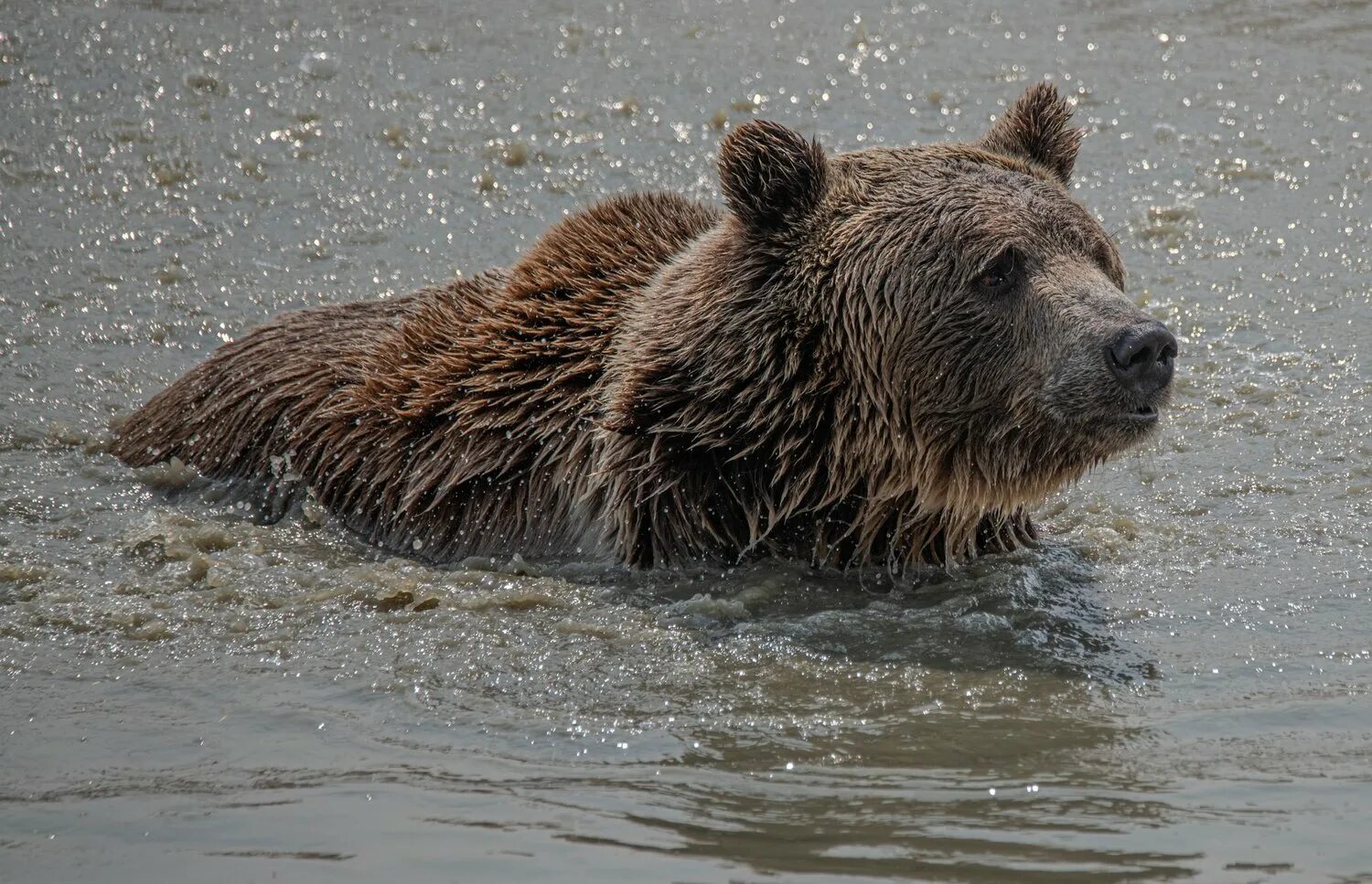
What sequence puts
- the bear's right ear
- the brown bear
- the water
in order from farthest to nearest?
the bear's right ear
the brown bear
the water

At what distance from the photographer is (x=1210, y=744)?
456cm

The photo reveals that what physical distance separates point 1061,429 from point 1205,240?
4.58 meters

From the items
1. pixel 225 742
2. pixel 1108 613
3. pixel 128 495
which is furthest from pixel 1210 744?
pixel 128 495

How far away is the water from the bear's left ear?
1517 millimetres

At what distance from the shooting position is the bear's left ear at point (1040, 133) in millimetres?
6344

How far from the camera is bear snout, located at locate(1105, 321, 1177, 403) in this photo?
5.39 meters

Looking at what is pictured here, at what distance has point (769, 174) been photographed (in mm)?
5957

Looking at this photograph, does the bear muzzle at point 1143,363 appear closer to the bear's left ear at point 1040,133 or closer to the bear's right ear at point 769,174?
the bear's left ear at point 1040,133

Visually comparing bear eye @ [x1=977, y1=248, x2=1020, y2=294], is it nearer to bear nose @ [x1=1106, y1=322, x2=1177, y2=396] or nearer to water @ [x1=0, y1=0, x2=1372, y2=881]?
bear nose @ [x1=1106, y1=322, x2=1177, y2=396]

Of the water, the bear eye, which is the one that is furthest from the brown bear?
the water

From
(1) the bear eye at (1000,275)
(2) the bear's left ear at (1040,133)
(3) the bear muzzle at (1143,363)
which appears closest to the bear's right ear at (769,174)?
(1) the bear eye at (1000,275)

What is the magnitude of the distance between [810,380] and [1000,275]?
2.56ft

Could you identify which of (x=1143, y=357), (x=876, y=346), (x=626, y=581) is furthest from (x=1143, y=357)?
(x=626, y=581)

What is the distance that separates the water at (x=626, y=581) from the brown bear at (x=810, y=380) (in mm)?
269
